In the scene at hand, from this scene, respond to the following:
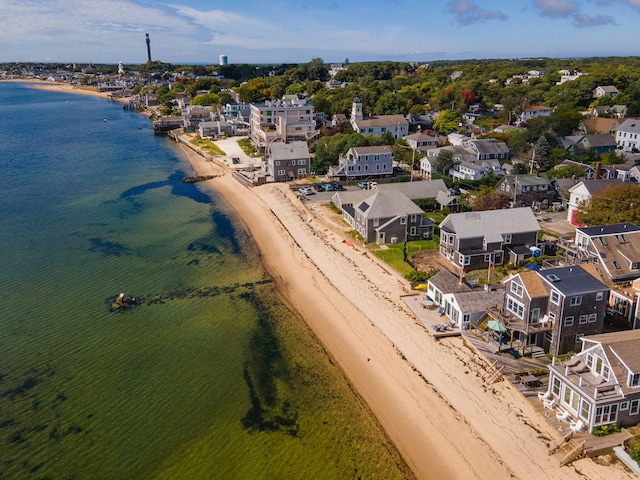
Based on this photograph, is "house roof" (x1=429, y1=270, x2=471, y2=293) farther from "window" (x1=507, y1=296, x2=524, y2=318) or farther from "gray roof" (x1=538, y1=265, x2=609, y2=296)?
"gray roof" (x1=538, y1=265, x2=609, y2=296)

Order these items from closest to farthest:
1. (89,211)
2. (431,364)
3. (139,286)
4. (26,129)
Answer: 1. (431,364)
2. (139,286)
3. (89,211)
4. (26,129)

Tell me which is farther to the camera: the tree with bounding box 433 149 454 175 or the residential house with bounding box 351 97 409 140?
the residential house with bounding box 351 97 409 140

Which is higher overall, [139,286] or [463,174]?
[463,174]

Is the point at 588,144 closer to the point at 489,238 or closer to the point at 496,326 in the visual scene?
the point at 489,238

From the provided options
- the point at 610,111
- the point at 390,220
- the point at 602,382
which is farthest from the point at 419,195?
the point at 610,111

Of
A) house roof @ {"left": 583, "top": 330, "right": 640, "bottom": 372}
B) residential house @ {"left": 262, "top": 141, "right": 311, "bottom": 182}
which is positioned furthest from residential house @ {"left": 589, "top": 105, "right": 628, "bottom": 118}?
house roof @ {"left": 583, "top": 330, "right": 640, "bottom": 372}

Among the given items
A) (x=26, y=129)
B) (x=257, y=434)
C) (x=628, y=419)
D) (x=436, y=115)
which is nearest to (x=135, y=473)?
(x=257, y=434)

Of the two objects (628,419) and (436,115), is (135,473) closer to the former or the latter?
(628,419)
